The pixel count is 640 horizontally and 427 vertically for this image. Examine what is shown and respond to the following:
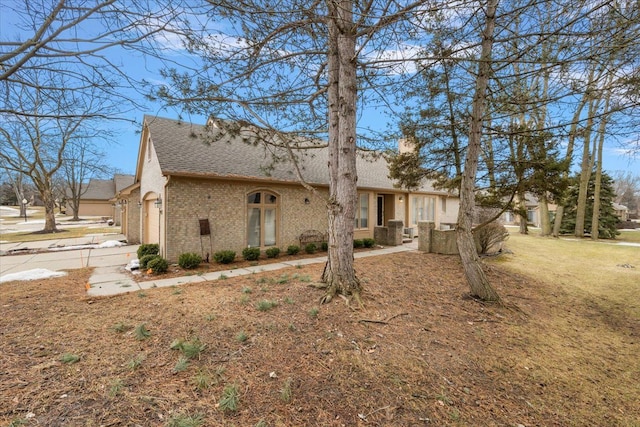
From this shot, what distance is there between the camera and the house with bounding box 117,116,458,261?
8.98 m

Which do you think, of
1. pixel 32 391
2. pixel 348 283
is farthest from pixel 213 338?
pixel 348 283

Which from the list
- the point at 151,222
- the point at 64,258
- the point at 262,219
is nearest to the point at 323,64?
the point at 262,219

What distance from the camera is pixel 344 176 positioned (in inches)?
200

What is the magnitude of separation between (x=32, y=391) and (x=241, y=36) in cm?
576

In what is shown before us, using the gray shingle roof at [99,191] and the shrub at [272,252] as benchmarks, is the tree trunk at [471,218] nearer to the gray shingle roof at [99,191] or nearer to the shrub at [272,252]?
the shrub at [272,252]

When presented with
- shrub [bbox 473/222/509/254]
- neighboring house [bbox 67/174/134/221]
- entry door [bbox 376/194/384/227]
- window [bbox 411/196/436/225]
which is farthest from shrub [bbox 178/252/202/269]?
neighboring house [bbox 67/174/134/221]

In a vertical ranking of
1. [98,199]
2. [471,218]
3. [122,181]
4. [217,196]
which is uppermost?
[122,181]

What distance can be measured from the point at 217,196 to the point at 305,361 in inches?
293

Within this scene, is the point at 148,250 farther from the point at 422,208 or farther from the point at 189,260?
the point at 422,208

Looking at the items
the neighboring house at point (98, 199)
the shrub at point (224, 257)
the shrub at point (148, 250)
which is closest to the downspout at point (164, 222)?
the shrub at point (148, 250)

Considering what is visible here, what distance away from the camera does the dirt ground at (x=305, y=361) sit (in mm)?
2707

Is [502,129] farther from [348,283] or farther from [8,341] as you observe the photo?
[8,341]

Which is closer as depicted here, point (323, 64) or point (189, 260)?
point (323, 64)

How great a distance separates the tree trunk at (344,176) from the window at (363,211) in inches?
362
